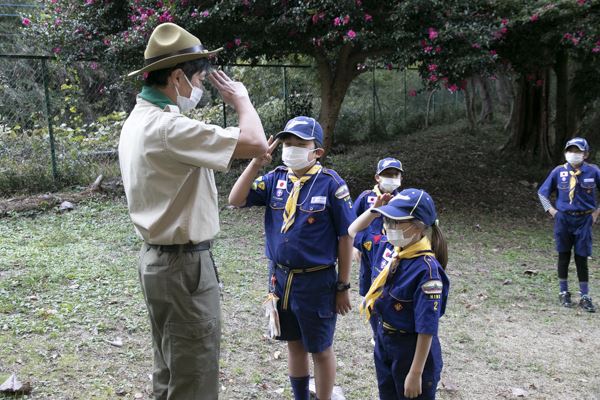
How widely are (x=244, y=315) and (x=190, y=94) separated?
3.05 m

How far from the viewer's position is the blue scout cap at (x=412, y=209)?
9.84 ft

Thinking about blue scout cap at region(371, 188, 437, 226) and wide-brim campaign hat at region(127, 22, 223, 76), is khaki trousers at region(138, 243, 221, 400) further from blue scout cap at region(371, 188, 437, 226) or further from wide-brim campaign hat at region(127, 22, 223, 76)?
blue scout cap at region(371, 188, 437, 226)

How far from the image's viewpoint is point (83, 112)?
41.4ft

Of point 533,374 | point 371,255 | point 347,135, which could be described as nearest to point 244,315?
point 371,255

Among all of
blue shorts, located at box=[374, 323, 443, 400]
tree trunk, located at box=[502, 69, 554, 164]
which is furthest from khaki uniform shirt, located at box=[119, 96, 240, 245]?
tree trunk, located at box=[502, 69, 554, 164]

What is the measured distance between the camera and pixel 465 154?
15516mm

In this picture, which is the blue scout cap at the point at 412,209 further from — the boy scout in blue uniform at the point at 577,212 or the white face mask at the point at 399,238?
the boy scout in blue uniform at the point at 577,212

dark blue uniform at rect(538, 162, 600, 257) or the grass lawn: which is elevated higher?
dark blue uniform at rect(538, 162, 600, 257)

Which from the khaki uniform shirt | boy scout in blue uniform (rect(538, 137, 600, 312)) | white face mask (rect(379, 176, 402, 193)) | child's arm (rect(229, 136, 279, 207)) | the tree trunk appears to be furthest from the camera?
the tree trunk

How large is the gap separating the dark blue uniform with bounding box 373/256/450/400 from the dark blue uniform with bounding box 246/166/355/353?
0.45 metres

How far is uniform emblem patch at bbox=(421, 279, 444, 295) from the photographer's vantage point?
2847 millimetres

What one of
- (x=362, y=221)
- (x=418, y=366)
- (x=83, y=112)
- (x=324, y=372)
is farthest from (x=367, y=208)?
(x=83, y=112)

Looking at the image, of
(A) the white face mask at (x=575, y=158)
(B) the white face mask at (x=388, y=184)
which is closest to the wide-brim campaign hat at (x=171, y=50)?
(B) the white face mask at (x=388, y=184)

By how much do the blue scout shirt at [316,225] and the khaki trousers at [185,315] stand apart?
2.34 feet
